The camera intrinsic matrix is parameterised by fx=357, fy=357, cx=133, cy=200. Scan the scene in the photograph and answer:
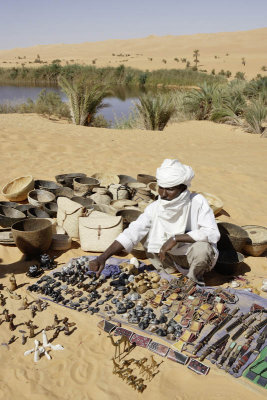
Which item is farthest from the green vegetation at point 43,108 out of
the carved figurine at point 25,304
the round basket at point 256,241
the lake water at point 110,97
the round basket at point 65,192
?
the carved figurine at point 25,304

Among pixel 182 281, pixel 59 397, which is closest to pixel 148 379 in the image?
pixel 59 397

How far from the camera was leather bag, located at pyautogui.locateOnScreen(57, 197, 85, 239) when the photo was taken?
13.8 feet

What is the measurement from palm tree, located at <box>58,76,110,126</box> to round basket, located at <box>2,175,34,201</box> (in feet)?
23.2

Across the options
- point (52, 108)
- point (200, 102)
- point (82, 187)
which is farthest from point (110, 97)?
point (82, 187)

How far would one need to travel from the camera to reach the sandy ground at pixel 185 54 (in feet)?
143

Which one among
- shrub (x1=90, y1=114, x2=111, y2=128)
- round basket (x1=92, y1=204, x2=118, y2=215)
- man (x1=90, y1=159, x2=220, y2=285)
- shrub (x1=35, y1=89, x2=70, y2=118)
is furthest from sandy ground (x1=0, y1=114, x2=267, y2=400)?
shrub (x1=35, y1=89, x2=70, y2=118)

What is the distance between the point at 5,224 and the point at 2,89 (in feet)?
74.3

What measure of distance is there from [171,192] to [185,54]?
60.7 metres

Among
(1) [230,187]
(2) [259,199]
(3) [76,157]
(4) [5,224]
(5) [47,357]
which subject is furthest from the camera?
(3) [76,157]

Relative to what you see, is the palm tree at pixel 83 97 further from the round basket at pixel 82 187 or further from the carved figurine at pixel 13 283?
the carved figurine at pixel 13 283

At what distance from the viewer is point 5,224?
433cm

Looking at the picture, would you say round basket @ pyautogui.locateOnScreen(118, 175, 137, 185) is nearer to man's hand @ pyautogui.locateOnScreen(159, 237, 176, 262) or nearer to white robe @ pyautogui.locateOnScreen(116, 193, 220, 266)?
white robe @ pyautogui.locateOnScreen(116, 193, 220, 266)

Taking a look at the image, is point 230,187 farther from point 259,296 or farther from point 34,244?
point 34,244

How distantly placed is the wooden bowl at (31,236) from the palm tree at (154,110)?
8591mm
